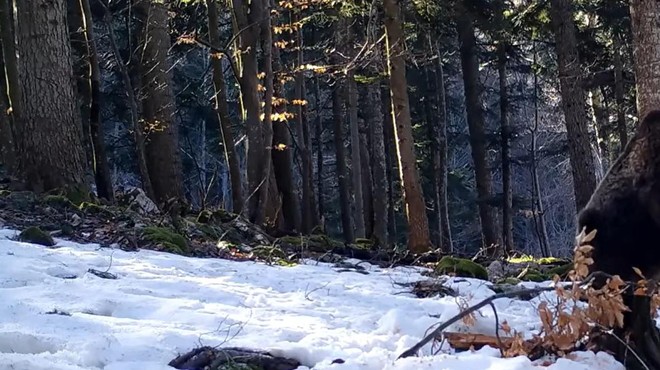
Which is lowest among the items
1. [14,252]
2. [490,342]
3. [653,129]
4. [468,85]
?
[490,342]

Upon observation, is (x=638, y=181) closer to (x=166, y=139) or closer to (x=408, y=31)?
(x=166, y=139)

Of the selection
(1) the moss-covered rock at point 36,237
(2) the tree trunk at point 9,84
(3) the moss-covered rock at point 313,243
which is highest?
(2) the tree trunk at point 9,84

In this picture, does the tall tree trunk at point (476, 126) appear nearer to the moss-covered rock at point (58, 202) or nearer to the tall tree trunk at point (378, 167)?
the tall tree trunk at point (378, 167)

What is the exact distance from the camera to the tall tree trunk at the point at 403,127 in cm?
1285

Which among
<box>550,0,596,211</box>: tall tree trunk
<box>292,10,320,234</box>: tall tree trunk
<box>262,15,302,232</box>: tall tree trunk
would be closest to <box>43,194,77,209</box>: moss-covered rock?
<box>262,15,302,232</box>: tall tree trunk

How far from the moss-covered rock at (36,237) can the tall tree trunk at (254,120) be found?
17.9 ft

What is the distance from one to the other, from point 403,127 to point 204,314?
26.6ft

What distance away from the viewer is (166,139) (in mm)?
14961

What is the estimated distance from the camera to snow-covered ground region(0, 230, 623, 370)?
4.31 meters

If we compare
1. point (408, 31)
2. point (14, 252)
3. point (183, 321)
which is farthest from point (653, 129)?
point (408, 31)

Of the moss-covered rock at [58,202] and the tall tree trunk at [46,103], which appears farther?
the tall tree trunk at [46,103]

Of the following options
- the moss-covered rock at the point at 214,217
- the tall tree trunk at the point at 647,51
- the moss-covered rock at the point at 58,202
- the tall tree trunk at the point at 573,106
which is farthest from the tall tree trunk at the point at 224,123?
the tall tree trunk at the point at 647,51

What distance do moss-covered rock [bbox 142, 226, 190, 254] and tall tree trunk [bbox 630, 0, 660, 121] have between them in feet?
19.0

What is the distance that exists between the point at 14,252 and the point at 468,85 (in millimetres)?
17612
